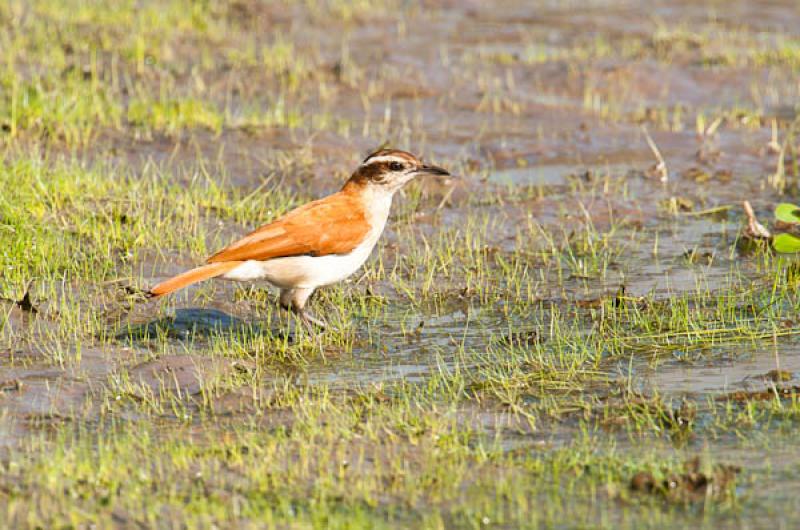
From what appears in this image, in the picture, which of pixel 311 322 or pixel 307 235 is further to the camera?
pixel 311 322

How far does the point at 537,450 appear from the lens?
685cm

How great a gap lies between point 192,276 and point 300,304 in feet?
2.98

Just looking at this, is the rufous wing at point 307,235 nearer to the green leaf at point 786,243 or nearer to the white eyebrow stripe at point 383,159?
the white eyebrow stripe at point 383,159

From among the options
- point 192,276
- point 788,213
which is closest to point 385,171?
point 192,276

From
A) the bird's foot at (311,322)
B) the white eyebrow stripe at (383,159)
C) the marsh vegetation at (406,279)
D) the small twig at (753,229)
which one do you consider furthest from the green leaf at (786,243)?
the bird's foot at (311,322)

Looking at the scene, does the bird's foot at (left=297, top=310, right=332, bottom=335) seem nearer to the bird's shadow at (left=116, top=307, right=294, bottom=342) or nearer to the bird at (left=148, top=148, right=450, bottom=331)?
the bird at (left=148, top=148, right=450, bottom=331)

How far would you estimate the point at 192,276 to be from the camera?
28.6ft

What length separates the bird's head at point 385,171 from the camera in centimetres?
955

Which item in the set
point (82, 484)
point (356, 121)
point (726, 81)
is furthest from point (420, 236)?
point (726, 81)

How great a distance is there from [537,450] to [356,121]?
8.81 meters

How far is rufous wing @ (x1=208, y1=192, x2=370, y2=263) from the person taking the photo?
351 inches

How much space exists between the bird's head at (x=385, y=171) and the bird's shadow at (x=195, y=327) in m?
1.16

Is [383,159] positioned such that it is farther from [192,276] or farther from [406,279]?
[192,276]

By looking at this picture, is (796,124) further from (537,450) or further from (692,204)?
(537,450)
